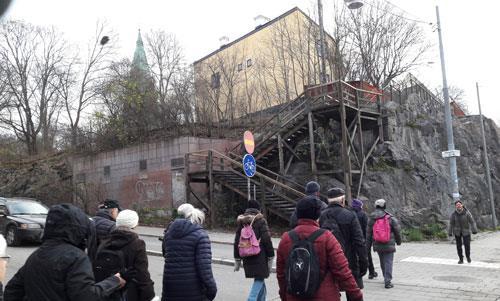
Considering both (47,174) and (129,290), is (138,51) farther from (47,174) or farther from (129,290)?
(129,290)

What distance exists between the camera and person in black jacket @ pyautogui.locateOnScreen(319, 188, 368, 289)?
611 centimetres

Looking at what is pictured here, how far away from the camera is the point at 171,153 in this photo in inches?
846

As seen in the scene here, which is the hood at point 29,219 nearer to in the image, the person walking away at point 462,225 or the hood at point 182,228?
the hood at point 182,228

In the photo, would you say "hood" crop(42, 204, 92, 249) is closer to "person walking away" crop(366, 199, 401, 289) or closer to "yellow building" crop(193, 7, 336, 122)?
"person walking away" crop(366, 199, 401, 289)

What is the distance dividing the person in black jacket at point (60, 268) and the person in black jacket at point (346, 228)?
3540mm

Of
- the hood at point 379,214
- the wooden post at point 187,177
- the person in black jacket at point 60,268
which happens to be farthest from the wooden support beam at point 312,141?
the person in black jacket at point 60,268

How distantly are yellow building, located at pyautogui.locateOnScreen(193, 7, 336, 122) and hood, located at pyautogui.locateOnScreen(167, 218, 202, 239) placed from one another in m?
20.9

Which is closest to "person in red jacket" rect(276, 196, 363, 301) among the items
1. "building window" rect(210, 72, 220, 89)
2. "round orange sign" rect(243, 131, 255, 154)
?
"round orange sign" rect(243, 131, 255, 154)

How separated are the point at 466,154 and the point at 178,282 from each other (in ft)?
81.8

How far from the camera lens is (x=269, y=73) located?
1256 inches

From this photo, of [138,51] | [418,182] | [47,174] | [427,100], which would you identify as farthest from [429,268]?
[138,51]

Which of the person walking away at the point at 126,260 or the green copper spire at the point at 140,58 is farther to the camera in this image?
the green copper spire at the point at 140,58

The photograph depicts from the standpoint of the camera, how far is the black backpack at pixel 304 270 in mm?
4031

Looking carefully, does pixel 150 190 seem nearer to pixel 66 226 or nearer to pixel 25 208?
pixel 25 208
